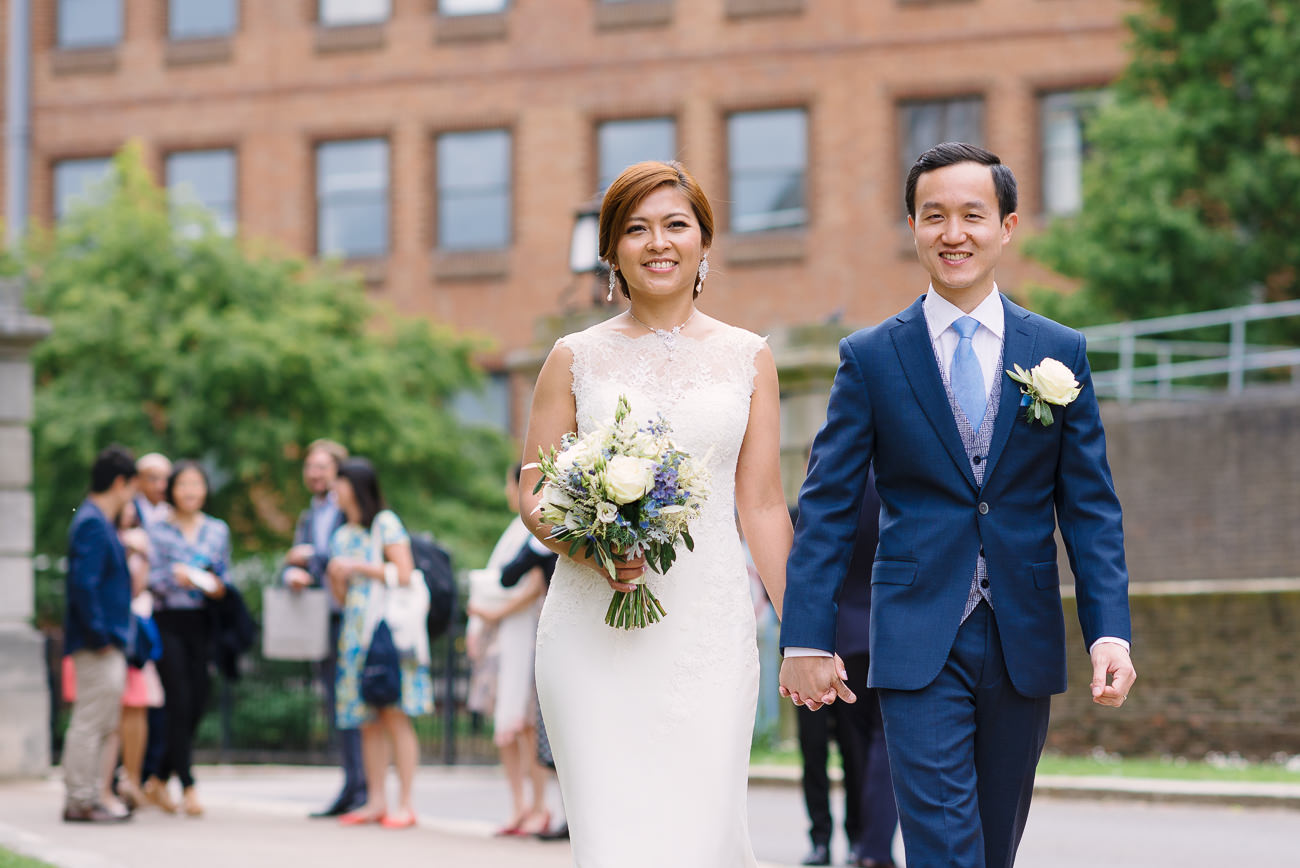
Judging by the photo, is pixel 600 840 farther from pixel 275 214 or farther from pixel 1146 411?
pixel 275 214

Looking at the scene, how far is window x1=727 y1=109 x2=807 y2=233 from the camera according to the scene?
1297 inches

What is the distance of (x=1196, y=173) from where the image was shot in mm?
23938

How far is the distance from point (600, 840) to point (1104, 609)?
1.45 m

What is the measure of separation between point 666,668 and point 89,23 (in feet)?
Answer: 110

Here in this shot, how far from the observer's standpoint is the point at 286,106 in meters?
35.2

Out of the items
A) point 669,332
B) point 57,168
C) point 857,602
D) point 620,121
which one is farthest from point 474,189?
point 669,332

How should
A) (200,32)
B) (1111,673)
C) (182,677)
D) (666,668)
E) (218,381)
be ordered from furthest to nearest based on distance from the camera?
1. (200,32)
2. (218,381)
3. (182,677)
4. (666,668)
5. (1111,673)

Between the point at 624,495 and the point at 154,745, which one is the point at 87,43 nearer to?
the point at 154,745

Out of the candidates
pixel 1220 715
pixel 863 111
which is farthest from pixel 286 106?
pixel 1220 715

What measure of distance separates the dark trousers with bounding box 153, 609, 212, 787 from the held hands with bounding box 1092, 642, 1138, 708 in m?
8.15

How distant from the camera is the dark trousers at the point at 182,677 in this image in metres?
12.0

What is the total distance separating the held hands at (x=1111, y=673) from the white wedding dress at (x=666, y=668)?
99 cm

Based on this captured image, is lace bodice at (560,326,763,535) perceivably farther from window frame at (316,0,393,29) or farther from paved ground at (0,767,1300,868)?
window frame at (316,0,393,29)

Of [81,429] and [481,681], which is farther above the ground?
[81,429]
